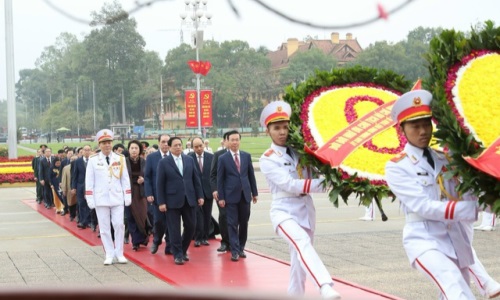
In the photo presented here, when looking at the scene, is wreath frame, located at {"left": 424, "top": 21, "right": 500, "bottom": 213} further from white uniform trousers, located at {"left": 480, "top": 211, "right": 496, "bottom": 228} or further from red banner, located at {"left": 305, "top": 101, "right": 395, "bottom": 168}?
white uniform trousers, located at {"left": 480, "top": 211, "right": 496, "bottom": 228}

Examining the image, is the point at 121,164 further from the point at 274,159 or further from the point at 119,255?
the point at 274,159

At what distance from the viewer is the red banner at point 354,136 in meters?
5.76

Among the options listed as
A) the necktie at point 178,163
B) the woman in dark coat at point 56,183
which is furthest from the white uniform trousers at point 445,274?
the woman in dark coat at point 56,183

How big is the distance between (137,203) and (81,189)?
293 cm

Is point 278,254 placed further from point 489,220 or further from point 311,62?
point 311,62

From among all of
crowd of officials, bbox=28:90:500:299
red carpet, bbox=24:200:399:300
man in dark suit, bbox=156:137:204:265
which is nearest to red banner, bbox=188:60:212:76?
crowd of officials, bbox=28:90:500:299

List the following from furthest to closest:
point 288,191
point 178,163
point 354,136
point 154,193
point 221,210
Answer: point 154,193 → point 221,210 → point 178,163 → point 288,191 → point 354,136

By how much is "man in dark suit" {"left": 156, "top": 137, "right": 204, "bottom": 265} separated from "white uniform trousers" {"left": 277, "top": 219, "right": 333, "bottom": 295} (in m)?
3.71

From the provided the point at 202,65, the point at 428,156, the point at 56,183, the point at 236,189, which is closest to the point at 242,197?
the point at 236,189

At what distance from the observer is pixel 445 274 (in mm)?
4438

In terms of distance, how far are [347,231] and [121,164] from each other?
157 inches

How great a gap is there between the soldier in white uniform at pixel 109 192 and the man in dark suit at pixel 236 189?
50.1 inches

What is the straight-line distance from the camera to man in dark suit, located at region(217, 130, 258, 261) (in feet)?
33.0

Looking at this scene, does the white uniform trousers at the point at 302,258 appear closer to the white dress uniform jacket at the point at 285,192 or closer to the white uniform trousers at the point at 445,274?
the white dress uniform jacket at the point at 285,192
